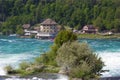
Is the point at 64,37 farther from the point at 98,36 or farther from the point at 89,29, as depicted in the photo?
the point at 89,29

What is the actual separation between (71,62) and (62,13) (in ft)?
322

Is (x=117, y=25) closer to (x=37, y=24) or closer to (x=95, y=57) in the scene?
(x=37, y=24)

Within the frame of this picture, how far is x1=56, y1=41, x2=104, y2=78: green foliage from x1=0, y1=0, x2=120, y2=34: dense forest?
81053 mm

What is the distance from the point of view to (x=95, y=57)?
36.8 m

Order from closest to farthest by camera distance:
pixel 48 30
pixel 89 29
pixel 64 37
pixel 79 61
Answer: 1. pixel 79 61
2. pixel 64 37
3. pixel 48 30
4. pixel 89 29

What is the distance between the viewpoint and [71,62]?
3628cm

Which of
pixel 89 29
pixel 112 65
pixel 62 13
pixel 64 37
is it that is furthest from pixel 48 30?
pixel 64 37

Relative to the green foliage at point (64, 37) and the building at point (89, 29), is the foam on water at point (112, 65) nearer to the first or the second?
the green foliage at point (64, 37)

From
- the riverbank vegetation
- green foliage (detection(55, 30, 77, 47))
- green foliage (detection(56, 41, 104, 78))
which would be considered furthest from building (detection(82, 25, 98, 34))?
green foliage (detection(56, 41, 104, 78))

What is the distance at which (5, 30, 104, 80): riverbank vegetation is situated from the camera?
35.6 metres

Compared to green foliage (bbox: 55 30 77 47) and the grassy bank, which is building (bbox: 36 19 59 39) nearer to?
the grassy bank

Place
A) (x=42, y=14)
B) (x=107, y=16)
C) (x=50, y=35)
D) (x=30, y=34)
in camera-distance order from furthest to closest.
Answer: (x=42, y=14), (x=107, y=16), (x=30, y=34), (x=50, y=35)

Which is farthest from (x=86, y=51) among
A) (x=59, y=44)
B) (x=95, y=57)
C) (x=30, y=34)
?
(x=30, y=34)

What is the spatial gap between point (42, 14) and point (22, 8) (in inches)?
281
